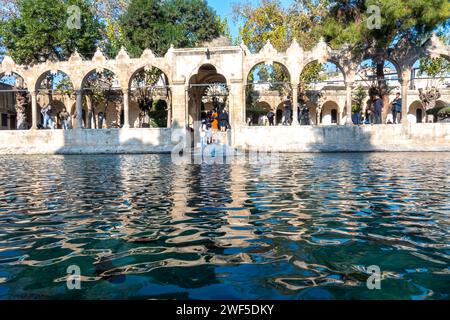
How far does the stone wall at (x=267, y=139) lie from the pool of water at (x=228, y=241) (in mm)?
12472

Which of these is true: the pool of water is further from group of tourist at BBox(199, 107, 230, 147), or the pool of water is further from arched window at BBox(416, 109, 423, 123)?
arched window at BBox(416, 109, 423, 123)

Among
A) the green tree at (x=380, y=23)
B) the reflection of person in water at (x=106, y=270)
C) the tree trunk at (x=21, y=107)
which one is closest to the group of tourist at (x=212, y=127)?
the green tree at (x=380, y=23)

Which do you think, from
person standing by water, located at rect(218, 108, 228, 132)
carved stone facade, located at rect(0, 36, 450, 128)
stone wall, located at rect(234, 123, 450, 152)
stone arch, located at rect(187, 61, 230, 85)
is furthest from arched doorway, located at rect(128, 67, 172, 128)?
stone wall, located at rect(234, 123, 450, 152)

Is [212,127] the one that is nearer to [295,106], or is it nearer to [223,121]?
[223,121]

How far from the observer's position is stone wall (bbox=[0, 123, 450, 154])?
773 inches

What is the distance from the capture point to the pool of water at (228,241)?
289cm

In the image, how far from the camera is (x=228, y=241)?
4.04 meters

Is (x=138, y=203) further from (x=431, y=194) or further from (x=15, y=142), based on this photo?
(x=15, y=142)

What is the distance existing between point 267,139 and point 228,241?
16638 millimetres

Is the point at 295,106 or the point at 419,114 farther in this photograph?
the point at 419,114

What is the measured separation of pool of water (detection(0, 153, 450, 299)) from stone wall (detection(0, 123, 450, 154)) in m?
12.5

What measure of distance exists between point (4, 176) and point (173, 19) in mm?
19862

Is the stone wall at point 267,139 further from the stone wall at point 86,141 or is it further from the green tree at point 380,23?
the green tree at point 380,23

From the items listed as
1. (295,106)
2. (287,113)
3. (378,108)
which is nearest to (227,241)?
(295,106)
